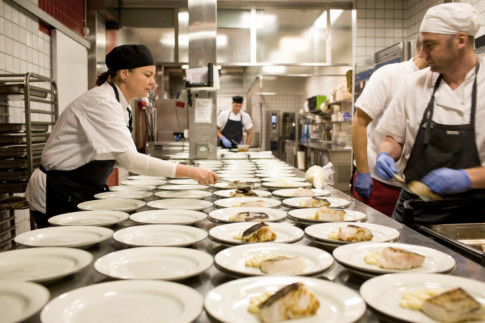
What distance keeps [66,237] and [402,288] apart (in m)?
0.96

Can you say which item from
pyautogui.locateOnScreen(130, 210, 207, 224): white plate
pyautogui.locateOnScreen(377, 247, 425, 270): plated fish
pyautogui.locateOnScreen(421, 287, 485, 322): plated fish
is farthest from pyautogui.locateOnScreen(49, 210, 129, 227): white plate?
pyautogui.locateOnScreen(421, 287, 485, 322): plated fish

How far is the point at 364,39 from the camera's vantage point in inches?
239

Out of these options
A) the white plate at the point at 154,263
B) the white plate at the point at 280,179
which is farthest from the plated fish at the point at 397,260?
the white plate at the point at 280,179

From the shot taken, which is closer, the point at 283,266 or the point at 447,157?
the point at 283,266

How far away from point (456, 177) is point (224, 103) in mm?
11956

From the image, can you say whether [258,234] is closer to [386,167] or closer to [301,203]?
[301,203]

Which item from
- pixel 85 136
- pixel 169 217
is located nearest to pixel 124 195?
pixel 85 136

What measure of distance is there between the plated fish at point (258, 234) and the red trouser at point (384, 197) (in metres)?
1.60

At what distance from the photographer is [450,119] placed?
71.9 inches

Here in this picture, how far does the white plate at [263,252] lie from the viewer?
873 millimetres

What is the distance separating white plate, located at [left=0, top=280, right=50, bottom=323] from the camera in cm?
68

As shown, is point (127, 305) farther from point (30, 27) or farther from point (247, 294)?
point (30, 27)

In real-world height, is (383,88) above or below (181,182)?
above

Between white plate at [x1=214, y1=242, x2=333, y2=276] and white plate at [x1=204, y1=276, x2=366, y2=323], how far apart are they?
0.05 meters
